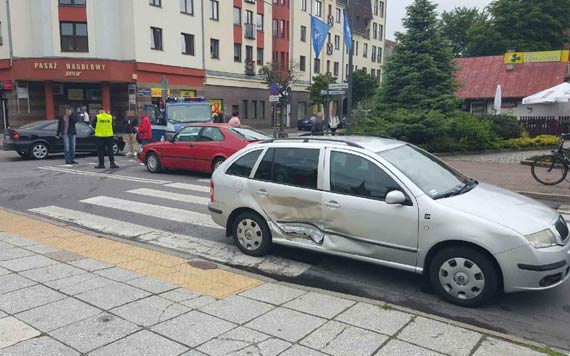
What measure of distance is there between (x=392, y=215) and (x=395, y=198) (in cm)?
19

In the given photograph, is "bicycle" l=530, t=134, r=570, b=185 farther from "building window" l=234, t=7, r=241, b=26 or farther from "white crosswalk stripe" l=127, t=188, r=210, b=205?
"building window" l=234, t=7, r=241, b=26

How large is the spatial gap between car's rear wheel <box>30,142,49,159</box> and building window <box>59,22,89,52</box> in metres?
14.7

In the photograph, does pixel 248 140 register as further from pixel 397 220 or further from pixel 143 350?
pixel 143 350

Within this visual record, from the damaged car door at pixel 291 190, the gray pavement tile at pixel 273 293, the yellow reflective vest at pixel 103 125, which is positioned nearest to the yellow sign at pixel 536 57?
the yellow reflective vest at pixel 103 125

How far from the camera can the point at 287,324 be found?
3.98 m

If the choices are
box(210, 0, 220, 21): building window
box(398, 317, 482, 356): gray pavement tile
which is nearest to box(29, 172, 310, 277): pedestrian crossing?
box(398, 317, 482, 356): gray pavement tile

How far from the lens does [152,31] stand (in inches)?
1275

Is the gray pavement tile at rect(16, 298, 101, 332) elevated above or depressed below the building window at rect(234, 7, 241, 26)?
below

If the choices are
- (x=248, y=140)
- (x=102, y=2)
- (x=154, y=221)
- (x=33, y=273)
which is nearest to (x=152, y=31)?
(x=102, y=2)

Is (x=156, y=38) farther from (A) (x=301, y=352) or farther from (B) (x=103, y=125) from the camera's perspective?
(A) (x=301, y=352)

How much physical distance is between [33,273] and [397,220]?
12.6 ft

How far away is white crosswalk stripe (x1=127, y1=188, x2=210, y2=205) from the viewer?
9.53m

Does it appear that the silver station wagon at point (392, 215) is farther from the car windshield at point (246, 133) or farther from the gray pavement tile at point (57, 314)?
the car windshield at point (246, 133)

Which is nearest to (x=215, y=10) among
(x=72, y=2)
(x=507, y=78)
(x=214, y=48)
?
(x=214, y=48)
